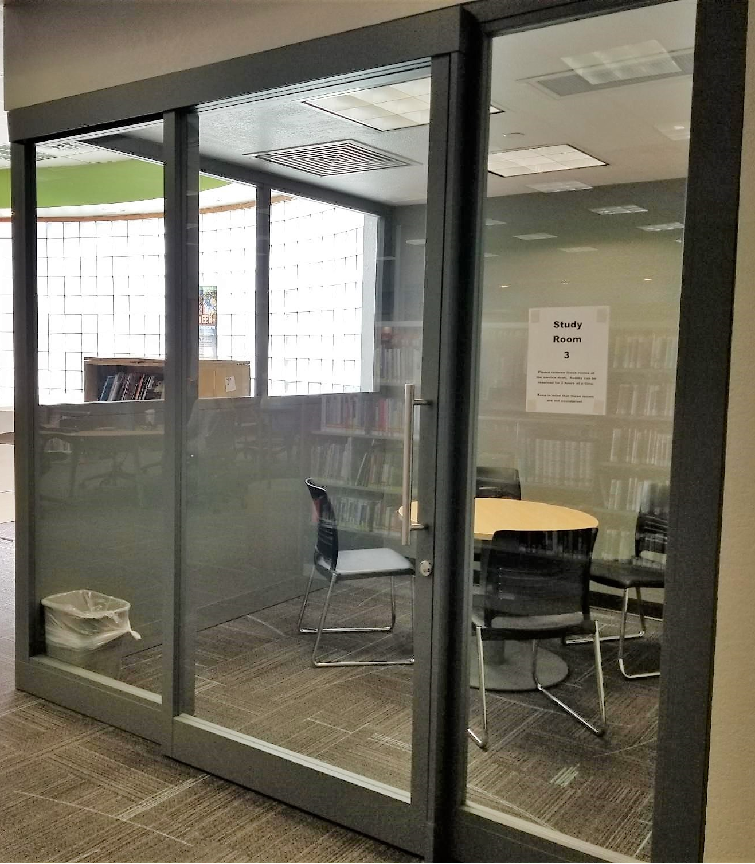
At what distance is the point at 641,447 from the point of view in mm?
2195

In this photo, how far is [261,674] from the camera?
3.01m

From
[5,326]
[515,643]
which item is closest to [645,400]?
[515,643]

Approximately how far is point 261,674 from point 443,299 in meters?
1.54

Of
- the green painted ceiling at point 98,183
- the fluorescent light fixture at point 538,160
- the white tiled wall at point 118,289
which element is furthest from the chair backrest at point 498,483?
the green painted ceiling at point 98,183

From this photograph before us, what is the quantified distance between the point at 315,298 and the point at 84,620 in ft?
5.97

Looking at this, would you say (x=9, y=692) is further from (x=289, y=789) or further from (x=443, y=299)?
(x=443, y=299)

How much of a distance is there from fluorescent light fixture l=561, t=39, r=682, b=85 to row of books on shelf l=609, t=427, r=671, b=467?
914mm

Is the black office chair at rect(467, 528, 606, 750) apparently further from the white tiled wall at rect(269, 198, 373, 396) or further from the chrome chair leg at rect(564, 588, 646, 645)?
the white tiled wall at rect(269, 198, 373, 396)

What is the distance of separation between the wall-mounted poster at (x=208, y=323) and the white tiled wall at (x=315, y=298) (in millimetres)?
256

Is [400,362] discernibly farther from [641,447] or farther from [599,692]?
[599,692]

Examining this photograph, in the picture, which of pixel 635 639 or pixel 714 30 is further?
pixel 635 639

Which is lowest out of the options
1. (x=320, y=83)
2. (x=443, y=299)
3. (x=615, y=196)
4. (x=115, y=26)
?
(x=443, y=299)

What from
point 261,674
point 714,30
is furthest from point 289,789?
point 714,30

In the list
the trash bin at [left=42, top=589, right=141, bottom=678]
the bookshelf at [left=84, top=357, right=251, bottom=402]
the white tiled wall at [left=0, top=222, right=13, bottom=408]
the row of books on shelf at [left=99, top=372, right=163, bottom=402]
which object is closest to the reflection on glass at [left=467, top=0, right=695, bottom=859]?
the bookshelf at [left=84, top=357, right=251, bottom=402]
